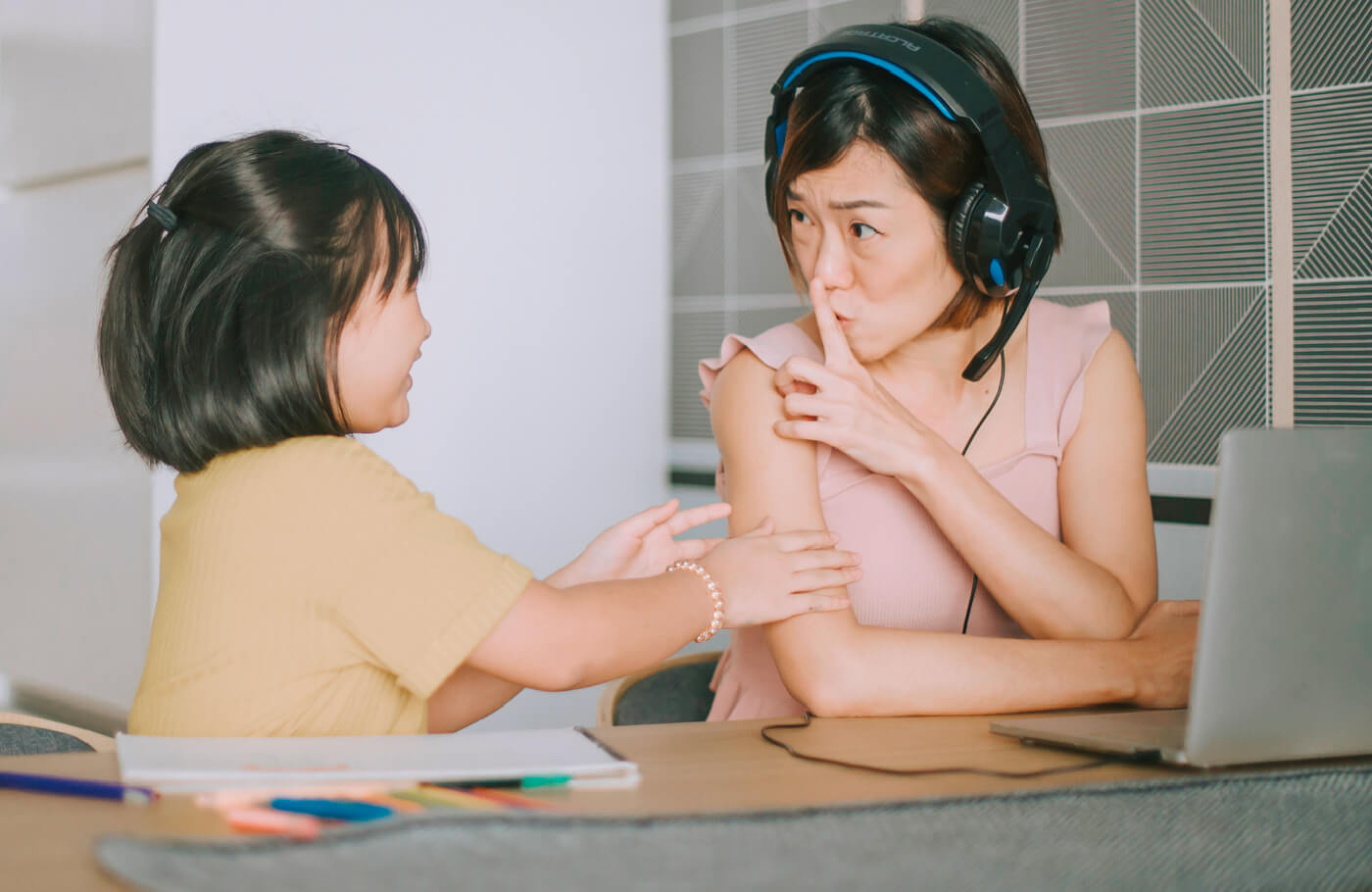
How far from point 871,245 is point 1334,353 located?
952 millimetres

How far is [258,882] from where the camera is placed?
0.52 metres

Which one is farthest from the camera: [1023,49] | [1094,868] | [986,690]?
[1023,49]

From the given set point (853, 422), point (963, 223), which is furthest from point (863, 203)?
point (853, 422)

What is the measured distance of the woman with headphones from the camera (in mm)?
1107

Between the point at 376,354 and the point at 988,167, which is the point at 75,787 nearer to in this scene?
the point at 376,354

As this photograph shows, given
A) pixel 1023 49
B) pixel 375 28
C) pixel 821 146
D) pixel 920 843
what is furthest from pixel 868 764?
pixel 375 28

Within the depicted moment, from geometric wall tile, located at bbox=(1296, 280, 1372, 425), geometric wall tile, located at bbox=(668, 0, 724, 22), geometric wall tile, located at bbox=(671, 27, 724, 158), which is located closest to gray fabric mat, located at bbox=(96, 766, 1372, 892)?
geometric wall tile, located at bbox=(1296, 280, 1372, 425)

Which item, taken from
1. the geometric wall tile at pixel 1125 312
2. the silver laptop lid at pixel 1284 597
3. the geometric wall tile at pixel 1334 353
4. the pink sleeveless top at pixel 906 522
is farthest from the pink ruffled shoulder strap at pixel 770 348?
the geometric wall tile at pixel 1334 353

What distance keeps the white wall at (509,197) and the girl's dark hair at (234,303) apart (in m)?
1.04

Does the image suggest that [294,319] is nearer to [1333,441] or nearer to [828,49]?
[828,49]

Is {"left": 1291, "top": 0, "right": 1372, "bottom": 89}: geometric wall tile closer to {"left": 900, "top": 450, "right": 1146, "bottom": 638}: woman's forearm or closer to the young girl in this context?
{"left": 900, "top": 450, "right": 1146, "bottom": 638}: woman's forearm

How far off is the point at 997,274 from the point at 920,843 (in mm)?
755

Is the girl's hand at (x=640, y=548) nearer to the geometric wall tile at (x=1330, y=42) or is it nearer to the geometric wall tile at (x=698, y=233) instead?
the geometric wall tile at (x=1330, y=42)

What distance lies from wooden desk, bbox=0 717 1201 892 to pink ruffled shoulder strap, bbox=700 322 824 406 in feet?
1.52
